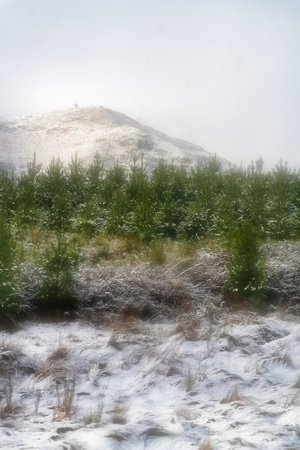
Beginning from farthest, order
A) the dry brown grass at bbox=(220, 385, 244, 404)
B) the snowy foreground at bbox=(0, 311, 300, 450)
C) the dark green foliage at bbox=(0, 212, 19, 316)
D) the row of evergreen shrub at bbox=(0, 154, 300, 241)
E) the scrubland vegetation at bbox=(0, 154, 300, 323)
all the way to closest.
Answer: the row of evergreen shrub at bbox=(0, 154, 300, 241)
the scrubland vegetation at bbox=(0, 154, 300, 323)
the dark green foliage at bbox=(0, 212, 19, 316)
the dry brown grass at bbox=(220, 385, 244, 404)
the snowy foreground at bbox=(0, 311, 300, 450)

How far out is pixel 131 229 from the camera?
→ 1357 cm

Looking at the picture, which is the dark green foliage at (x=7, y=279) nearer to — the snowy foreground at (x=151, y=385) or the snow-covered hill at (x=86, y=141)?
the snowy foreground at (x=151, y=385)

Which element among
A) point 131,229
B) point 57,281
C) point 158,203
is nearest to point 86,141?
point 158,203

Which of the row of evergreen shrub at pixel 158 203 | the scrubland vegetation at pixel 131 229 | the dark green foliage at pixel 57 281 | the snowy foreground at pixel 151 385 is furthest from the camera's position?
the row of evergreen shrub at pixel 158 203

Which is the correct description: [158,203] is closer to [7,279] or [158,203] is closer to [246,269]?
[246,269]

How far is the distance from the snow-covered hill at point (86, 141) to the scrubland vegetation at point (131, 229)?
4.28m

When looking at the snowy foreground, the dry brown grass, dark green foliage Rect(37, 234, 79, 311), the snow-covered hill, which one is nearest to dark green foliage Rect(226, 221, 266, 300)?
the snowy foreground

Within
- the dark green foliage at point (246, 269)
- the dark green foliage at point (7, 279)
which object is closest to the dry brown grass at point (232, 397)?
the dark green foliage at point (246, 269)

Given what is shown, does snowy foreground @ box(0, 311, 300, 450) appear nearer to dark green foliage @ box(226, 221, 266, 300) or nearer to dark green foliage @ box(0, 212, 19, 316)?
dark green foliage @ box(0, 212, 19, 316)

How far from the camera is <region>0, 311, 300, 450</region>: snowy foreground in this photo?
15.3 ft

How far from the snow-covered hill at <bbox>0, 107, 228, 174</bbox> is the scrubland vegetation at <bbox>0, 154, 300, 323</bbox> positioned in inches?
168

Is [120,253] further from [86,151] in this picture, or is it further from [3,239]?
[86,151]

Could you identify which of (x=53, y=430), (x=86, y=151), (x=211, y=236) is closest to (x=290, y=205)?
(x=211, y=236)

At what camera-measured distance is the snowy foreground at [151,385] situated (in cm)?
467
